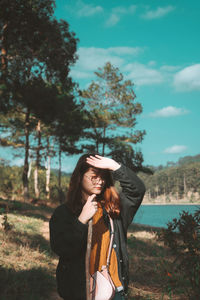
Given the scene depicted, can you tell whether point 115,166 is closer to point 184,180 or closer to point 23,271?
A: point 23,271

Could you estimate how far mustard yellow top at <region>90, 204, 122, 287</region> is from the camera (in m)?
1.83

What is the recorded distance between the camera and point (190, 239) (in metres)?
4.17

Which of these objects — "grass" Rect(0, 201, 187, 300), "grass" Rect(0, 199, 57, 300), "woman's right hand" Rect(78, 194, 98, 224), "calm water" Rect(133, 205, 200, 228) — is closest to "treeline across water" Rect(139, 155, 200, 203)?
"calm water" Rect(133, 205, 200, 228)

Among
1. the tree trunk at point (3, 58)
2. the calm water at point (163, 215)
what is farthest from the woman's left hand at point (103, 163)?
the tree trunk at point (3, 58)

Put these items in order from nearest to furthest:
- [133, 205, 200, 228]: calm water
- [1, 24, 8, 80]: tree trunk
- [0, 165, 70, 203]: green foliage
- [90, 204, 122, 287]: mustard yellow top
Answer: [90, 204, 122, 287]: mustard yellow top → [133, 205, 200, 228]: calm water → [1, 24, 8, 80]: tree trunk → [0, 165, 70, 203]: green foliage

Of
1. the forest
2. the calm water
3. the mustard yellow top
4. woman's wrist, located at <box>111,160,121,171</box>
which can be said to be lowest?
the calm water

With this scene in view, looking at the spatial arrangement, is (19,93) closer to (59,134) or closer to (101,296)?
(59,134)

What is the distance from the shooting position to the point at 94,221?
1.98m

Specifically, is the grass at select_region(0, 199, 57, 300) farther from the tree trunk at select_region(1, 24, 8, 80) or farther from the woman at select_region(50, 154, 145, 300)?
the tree trunk at select_region(1, 24, 8, 80)

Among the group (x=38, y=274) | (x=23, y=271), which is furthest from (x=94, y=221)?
(x=38, y=274)

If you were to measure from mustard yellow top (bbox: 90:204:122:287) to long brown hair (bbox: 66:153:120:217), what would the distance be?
0.43 feet

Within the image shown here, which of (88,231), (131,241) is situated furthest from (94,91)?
(88,231)

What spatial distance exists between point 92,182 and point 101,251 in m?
0.48

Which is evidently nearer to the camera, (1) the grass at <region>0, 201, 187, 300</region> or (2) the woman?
(2) the woman
